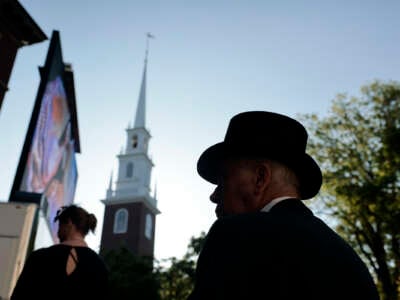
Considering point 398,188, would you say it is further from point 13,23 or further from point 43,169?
point 13,23

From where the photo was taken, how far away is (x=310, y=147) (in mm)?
22188

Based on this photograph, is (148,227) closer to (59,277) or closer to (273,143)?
(59,277)

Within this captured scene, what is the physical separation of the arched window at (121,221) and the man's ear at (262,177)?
47070 mm

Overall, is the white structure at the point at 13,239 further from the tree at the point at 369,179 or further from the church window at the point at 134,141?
the church window at the point at 134,141

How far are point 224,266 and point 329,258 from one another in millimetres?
349

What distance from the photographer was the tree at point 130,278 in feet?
83.7

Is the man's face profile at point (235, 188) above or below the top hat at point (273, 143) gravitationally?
below

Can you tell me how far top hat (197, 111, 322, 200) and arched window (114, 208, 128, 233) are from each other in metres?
47.0

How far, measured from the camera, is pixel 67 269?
3467 mm

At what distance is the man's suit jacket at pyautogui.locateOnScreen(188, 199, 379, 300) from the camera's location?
1235 mm

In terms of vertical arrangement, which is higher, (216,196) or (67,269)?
(67,269)

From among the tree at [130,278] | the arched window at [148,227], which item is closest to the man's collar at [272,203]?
the tree at [130,278]

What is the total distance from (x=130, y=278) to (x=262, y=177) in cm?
2651

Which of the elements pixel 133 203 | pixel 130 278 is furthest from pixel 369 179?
pixel 133 203
